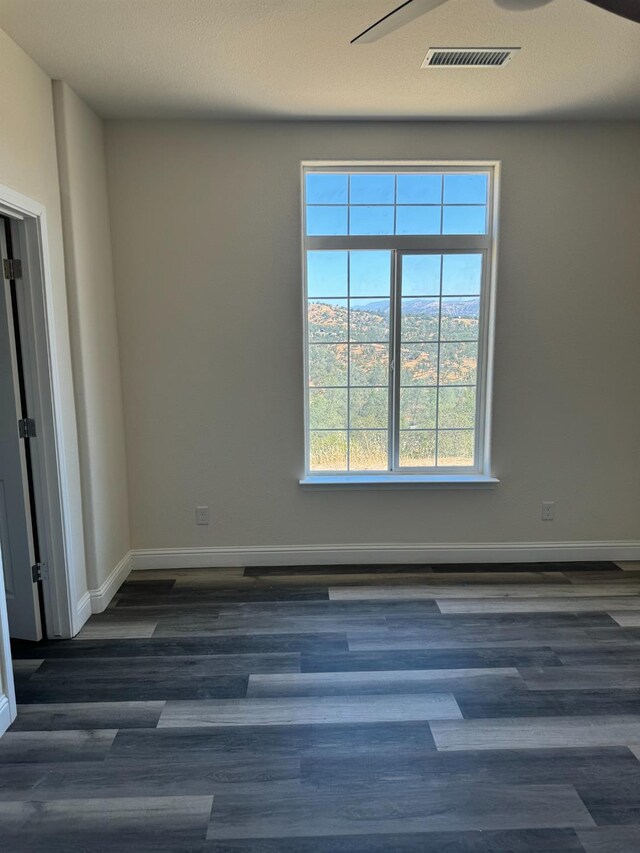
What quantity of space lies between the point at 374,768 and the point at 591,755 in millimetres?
812

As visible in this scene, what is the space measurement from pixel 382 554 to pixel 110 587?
175 centimetres

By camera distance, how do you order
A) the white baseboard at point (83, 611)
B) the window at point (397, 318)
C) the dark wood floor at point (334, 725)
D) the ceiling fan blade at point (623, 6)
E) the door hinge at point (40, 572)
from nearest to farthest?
the ceiling fan blade at point (623, 6)
the dark wood floor at point (334, 725)
the door hinge at point (40, 572)
the white baseboard at point (83, 611)
the window at point (397, 318)

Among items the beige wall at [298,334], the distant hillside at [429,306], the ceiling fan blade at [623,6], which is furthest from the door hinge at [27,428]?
the ceiling fan blade at [623,6]

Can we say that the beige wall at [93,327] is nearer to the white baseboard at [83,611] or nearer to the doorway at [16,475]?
the white baseboard at [83,611]

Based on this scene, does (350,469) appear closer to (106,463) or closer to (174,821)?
(106,463)

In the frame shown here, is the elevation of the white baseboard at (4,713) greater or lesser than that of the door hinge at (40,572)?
lesser

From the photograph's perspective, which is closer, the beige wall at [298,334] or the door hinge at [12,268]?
the door hinge at [12,268]

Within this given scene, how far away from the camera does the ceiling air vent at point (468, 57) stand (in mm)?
2414

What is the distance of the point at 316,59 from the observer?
248 cm

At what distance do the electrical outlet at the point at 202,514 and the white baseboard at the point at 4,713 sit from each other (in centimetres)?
158

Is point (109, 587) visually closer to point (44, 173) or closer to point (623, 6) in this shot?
point (44, 173)

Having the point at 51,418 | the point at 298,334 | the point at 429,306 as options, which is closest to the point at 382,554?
the point at 298,334

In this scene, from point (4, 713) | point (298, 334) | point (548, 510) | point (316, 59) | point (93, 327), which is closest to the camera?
point (4, 713)

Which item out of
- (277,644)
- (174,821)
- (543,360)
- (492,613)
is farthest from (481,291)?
(174,821)
